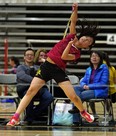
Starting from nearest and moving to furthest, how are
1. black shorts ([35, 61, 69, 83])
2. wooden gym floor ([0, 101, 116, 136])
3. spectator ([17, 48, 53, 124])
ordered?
1. wooden gym floor ([0, 101, 116, 136])
2. black shorts ([35, 61, 69, 83])
3. spectator ([17, 48, 53, 124])

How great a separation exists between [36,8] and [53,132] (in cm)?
859

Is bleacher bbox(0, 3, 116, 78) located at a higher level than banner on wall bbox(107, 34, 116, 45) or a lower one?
higher

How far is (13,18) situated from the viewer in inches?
520

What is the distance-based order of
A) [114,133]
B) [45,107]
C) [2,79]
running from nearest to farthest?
1. [114,133]
2. [45,107]
3. [2,79]

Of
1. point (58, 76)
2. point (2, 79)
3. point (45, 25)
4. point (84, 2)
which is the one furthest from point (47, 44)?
point (58, 76)

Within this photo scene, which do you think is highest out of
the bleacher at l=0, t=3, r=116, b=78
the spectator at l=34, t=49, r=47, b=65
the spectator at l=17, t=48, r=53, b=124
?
the bleacher at l=0, t=3, r=116, b=78

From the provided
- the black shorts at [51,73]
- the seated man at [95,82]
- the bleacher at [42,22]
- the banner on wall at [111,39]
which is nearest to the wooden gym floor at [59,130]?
the seated man at [95,82]

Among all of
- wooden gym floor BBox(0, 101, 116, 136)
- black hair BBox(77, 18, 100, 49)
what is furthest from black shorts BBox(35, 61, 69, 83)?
wooden gym floor BBox(0, 101, 116, 136)

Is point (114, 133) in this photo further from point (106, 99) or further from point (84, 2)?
point (84, 2)

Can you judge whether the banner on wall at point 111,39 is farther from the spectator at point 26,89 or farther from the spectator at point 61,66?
the spectator at point 61,66

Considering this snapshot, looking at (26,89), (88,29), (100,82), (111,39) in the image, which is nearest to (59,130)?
(26,89)

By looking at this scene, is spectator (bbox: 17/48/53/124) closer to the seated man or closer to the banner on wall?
the seated man

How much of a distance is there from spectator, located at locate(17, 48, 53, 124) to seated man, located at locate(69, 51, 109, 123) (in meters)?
0.43

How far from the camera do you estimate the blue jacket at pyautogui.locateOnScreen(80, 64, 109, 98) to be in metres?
6.20
